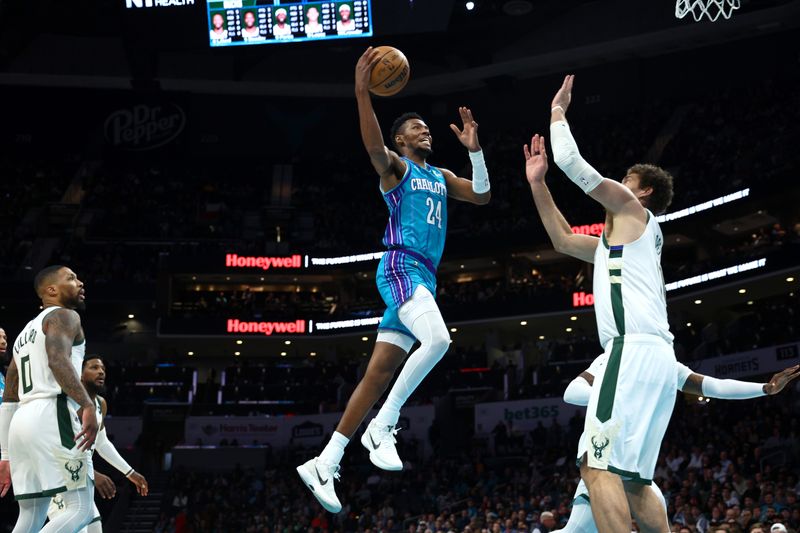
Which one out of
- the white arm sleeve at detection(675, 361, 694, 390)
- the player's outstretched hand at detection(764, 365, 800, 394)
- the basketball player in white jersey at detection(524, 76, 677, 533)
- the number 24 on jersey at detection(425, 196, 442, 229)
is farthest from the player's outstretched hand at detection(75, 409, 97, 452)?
the player's outstretched hand at detection(764, 365, 800, 394)

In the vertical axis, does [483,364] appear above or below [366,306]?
below

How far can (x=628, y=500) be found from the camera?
20.7 feet

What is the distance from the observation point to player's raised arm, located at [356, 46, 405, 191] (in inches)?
293

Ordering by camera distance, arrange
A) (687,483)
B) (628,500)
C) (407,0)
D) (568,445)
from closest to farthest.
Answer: (628,500) < (687,483) < (568,445) < (407,0)

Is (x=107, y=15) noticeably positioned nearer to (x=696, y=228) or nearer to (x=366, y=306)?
(x=366, y=306)

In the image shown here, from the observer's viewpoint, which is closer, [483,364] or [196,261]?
[483,364]

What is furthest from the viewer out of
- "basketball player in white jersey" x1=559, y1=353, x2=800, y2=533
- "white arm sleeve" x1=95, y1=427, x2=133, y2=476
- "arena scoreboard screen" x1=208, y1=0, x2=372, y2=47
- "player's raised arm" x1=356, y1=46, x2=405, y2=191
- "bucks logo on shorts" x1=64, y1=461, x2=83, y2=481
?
"arena scoreboard screen" x1=208, y1=0, x2=372, y2=47

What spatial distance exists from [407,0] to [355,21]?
6.28ft

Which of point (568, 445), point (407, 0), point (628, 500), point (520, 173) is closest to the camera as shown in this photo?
point (628, 500)

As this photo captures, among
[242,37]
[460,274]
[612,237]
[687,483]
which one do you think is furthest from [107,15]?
[612,237]

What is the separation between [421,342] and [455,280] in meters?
42.2

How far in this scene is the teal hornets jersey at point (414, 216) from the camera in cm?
796

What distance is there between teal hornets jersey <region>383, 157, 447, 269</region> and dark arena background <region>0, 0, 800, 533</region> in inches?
558

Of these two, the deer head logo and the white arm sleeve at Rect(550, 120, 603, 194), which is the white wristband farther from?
the deer head logo
